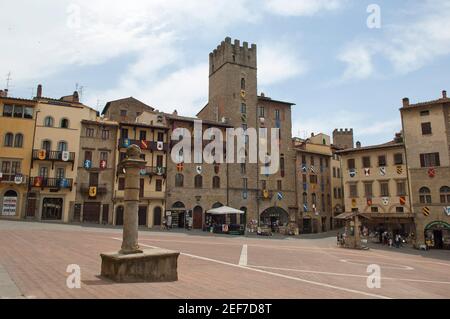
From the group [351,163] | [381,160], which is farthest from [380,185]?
[351,163]

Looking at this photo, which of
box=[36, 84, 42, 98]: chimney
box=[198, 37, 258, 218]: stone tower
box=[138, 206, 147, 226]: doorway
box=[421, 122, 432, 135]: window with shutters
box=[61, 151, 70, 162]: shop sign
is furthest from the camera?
box=[198, 37, 258, 218]: stone tower

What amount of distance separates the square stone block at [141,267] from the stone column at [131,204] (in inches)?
13.1

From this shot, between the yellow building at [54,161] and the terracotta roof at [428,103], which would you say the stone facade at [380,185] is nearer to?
the terracotta roof at [428,103]

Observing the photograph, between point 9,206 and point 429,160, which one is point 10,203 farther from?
point 429,160

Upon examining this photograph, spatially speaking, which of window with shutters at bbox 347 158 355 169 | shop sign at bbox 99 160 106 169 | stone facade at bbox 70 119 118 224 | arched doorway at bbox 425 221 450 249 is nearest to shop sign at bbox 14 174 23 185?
stone facade at bbox 70 119 118 224

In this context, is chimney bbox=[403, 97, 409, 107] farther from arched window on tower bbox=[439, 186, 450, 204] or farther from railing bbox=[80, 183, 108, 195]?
railing bbox=[80, 183, 108, 195]

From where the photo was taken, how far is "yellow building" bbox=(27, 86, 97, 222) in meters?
37.6

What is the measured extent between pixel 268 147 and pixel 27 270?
45.2m

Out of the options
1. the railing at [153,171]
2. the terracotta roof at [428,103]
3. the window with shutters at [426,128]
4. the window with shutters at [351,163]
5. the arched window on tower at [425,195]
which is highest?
the terracotta roof at [428,103]

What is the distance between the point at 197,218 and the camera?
1793 inches

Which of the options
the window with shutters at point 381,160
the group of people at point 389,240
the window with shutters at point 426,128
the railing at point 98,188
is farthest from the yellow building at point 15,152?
the window with shutters at point 426,128

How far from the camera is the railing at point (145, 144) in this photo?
41656mm

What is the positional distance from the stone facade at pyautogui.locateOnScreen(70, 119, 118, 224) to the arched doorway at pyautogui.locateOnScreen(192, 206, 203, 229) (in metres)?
10.2

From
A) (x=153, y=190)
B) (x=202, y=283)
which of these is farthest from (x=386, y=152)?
(x=202, y=283)
